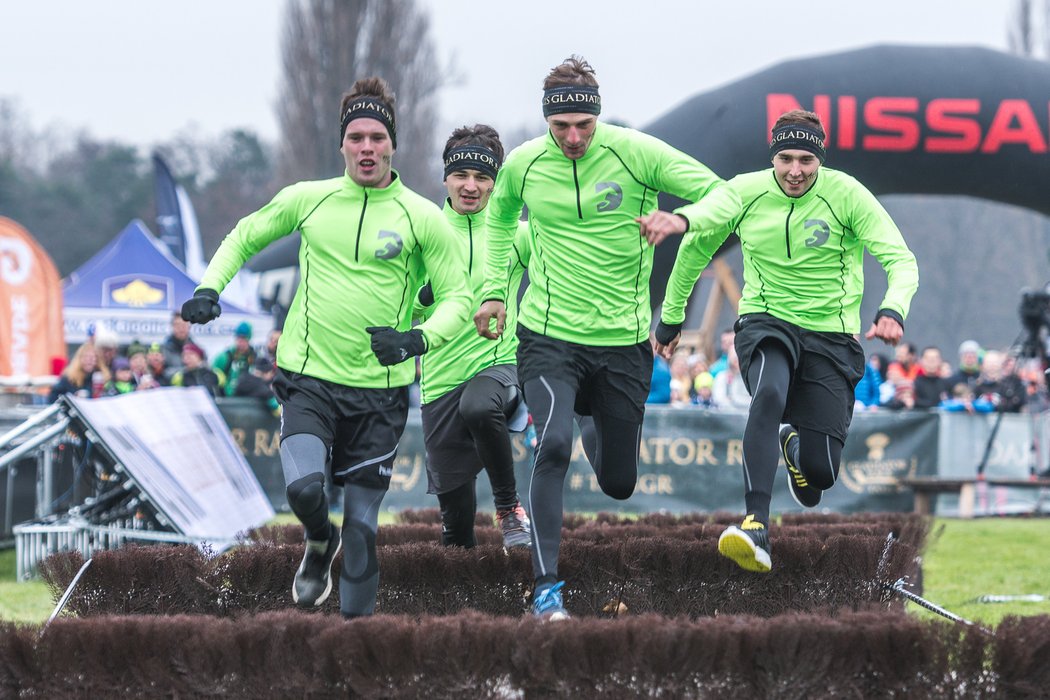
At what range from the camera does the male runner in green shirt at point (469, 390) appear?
808 centimetres

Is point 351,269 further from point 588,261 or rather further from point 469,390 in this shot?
point 469,390

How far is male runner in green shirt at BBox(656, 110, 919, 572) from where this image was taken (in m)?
7.35

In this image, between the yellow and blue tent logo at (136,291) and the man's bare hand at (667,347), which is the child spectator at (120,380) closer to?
the man's bare hand at (667,347)

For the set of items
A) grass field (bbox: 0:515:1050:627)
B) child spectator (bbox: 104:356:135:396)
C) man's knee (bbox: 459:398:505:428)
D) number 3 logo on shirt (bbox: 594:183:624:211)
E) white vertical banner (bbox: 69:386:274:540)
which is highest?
number 3 logo on shirt (bbox: 594:183:624:211)

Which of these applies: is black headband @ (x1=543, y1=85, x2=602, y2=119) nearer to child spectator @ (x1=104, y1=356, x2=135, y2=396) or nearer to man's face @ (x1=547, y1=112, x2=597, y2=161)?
man's face @ (x1=547, y1=112, x2=597, y2=161)

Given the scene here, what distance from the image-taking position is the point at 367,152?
6.50 m

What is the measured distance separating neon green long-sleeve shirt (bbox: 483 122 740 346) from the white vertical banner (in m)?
4.69

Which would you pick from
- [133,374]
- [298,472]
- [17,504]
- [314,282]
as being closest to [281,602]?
[298,472]

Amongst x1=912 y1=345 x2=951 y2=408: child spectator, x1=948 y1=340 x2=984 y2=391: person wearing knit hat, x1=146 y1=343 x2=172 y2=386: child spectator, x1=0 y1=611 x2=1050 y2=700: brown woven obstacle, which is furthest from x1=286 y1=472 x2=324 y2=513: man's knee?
x1=948 y1=340 x2=984 y2=391: person wearing knit hat

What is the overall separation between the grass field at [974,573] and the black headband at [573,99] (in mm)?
3179

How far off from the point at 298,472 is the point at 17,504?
7.03 meters

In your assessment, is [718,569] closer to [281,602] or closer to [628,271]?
[628,271]

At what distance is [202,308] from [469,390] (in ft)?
7.25

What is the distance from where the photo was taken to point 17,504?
483 inches
